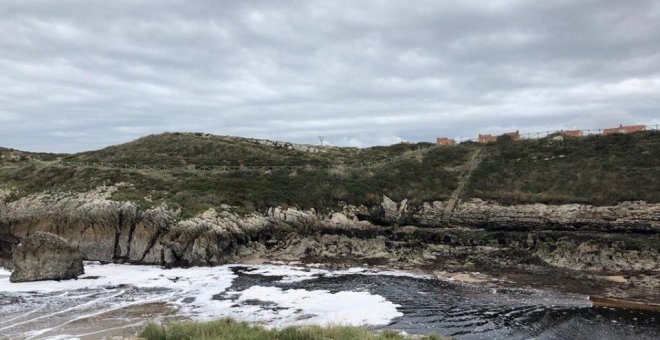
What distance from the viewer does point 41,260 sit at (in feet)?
107

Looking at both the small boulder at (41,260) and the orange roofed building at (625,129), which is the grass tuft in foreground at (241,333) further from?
the orange roofed building at (625,129)

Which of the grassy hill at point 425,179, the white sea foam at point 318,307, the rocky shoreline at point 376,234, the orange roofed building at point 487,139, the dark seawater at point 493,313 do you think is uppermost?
the orange roofed building at point 487,139

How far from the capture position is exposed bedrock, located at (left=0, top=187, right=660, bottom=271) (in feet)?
124

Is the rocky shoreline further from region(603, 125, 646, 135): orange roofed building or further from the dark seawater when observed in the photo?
region(603, 125, 646, 135): orange roofed building

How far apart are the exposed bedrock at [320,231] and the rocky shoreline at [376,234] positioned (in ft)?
0.28

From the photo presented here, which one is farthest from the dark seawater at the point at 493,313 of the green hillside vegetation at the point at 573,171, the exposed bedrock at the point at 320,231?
the green hillside vegetation at the point at 573,171

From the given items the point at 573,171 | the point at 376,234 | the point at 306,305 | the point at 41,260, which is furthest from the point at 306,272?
the point at 573,171

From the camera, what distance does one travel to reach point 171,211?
137 feet

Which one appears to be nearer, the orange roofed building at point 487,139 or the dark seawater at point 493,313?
the dark seawater at point 493,313

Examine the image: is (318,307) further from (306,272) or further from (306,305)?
(306,272)

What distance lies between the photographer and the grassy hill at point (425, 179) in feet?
145

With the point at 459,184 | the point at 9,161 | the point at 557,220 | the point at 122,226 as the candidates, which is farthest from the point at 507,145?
the point at 9,161

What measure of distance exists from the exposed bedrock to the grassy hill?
6.56 ft

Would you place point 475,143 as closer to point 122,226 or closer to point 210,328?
point 122,226
